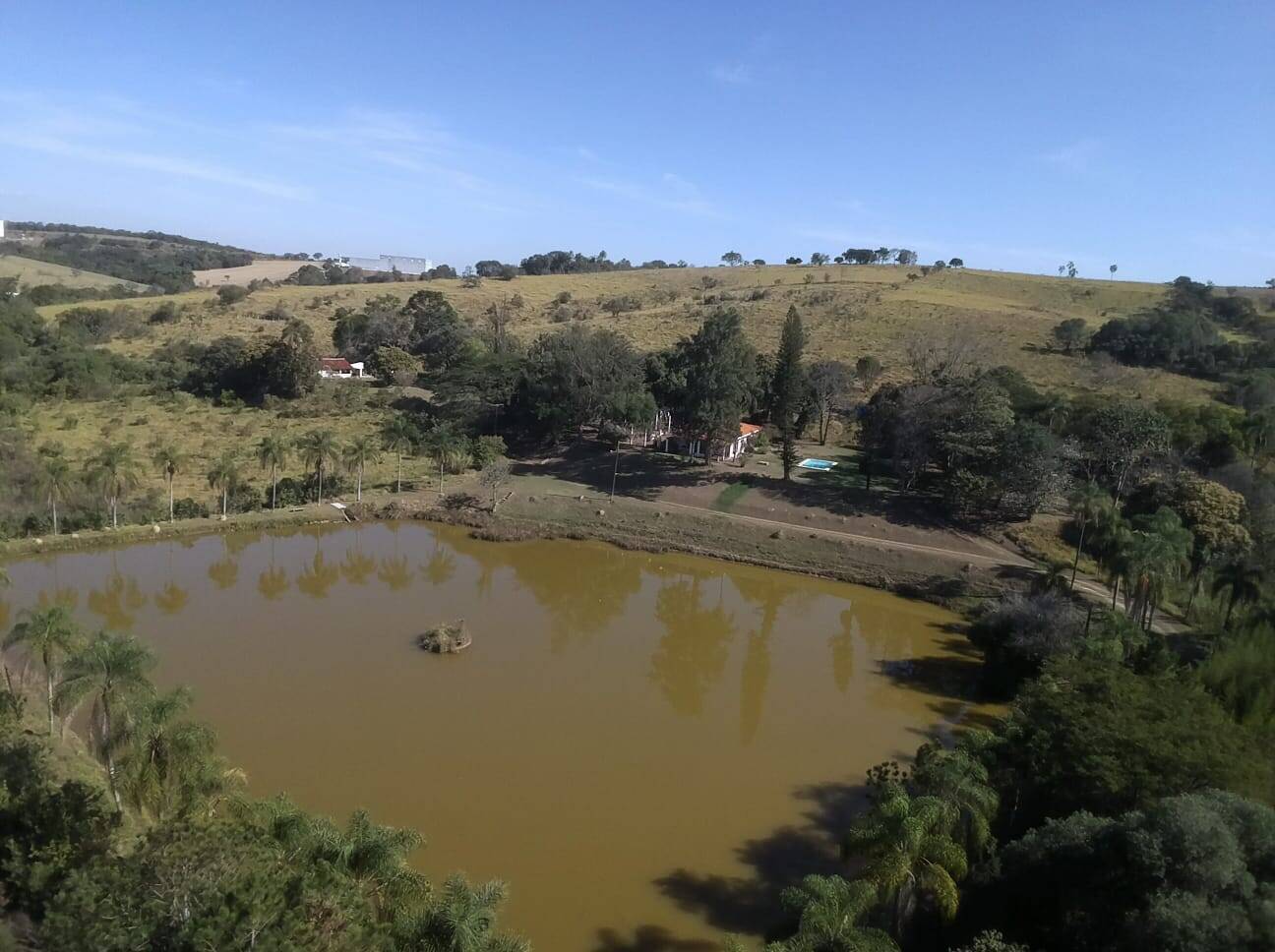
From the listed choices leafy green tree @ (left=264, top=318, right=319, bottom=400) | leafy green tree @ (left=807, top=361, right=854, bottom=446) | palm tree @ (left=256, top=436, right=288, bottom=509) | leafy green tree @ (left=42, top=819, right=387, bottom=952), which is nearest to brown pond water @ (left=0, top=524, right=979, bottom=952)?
palm tree @ (left=256, top=436, right=288, bottom=509)

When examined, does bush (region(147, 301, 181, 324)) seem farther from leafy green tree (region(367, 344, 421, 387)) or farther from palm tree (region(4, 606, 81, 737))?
palm tree (region(4, 606, 81, 737))

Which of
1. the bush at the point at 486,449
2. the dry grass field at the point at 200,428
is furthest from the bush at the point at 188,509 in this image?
the bush at the point at 486,449

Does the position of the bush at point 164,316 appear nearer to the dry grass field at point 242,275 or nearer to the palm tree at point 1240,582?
the dry grass field at point 242,275

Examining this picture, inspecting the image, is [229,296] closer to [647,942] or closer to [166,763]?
[166,763]

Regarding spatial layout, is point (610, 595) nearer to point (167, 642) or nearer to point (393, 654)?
point (393, 654)

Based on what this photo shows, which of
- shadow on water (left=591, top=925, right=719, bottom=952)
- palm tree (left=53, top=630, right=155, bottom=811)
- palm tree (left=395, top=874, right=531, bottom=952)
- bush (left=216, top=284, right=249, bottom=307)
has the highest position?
bush (left=216, top=284, right=249, bottom=307)

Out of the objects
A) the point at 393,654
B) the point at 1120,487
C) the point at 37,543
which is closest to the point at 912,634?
the point at 1120,487
